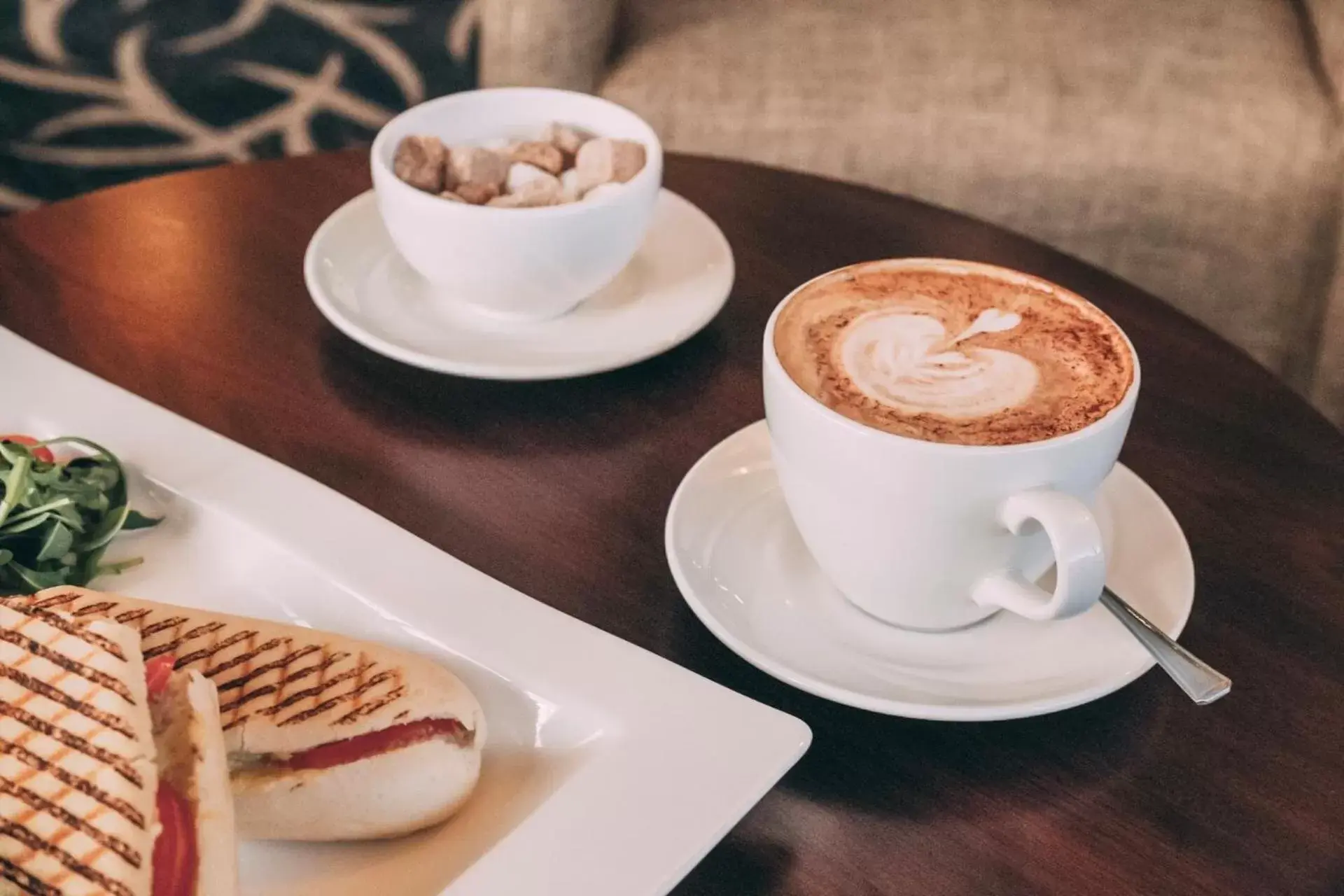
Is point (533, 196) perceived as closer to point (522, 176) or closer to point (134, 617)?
point (522, 176)

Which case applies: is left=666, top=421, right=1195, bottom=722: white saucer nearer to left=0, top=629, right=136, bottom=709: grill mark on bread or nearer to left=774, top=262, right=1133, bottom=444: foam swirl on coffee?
left=774, top=262, right=1133, bottom=444: foam swirl on coffee

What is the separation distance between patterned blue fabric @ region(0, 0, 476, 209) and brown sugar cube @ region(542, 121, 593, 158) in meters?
1.43

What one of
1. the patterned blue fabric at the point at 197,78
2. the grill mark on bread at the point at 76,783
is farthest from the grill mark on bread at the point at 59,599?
the patterned blue fabric at the point at 197,78

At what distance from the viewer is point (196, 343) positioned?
0.98 meters

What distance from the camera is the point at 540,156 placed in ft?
3.38

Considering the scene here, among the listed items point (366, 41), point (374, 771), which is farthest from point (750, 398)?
point (366, 41)

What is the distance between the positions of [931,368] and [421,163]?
1.61 feet

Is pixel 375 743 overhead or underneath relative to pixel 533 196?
underneath

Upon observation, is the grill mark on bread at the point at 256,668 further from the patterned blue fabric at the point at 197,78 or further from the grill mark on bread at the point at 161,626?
the patterned blue fabric at the point at 197,78

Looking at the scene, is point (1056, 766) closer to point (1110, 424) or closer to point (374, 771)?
point (1110, 424)

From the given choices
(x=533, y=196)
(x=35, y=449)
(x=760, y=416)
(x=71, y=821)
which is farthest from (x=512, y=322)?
(x=71, y=821)

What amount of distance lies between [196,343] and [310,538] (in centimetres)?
33

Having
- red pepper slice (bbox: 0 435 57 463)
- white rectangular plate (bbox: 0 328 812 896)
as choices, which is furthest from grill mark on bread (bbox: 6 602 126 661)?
red pepper slice (bbox: 0 435 57 463)

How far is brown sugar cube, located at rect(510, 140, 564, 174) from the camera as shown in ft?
3.36
